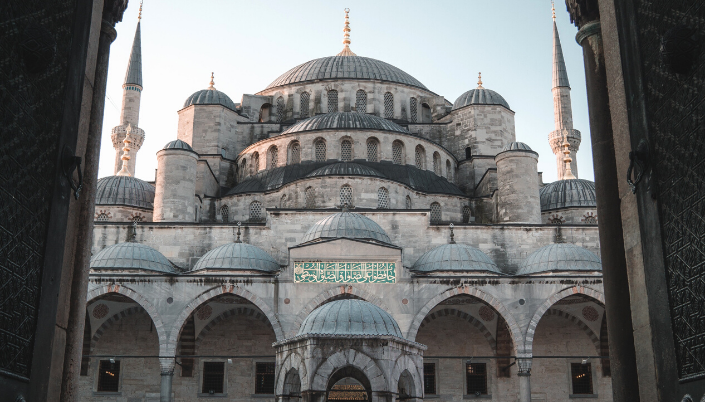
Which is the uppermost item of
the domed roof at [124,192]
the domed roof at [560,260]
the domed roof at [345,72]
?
the domed roof at [345,72]

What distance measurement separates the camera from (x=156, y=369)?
69.0 ft

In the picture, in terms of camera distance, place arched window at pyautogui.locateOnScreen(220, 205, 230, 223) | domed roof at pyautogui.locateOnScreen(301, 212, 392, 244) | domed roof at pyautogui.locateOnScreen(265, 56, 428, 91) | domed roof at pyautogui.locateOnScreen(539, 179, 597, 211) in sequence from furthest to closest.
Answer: domed roof at pyautogui.locateOnScreen(265, 56, 428, 91)
arched window at pyautogui.locateOnScreen(220, 205, 230, 223)
domed roof at pyautogui.locateOnScreen(539, 179, 597, 211)
domed roof at pyautogui.locateOnScreen(301, 212, 392, 244)

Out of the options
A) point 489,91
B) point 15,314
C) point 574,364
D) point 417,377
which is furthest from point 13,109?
point 489,91

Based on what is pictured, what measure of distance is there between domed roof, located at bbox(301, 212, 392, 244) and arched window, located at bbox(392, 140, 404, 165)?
541 centimetres

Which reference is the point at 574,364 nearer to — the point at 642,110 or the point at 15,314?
the point at 642,110

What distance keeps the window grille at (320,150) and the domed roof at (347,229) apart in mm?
5049

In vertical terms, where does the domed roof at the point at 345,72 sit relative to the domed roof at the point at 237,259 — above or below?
above

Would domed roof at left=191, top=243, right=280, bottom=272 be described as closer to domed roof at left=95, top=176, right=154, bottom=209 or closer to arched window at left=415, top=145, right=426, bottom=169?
domed roof at left=95, top=176, right=154, bottom=209

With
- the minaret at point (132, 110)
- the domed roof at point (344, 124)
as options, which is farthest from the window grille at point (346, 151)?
the minaret at point (132, 110)

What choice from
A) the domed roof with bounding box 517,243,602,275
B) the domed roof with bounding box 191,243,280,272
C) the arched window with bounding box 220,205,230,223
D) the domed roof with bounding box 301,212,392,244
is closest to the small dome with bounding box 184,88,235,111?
the arched window with bounding box 220,205,230,223

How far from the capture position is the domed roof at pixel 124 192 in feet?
82.0

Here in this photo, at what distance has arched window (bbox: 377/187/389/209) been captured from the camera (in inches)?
914

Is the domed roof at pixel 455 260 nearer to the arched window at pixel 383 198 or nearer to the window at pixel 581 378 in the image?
the arched window at pixel 383 198

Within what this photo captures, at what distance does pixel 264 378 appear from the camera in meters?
20.9
